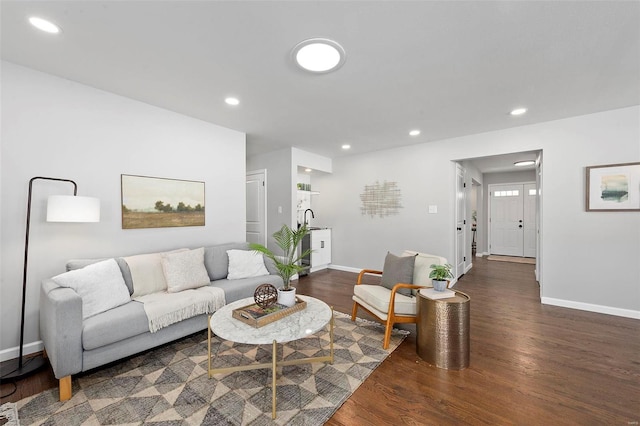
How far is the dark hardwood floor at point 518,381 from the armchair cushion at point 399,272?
54 centimetres

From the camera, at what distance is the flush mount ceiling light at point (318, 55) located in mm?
1948

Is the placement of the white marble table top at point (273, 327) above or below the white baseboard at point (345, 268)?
above

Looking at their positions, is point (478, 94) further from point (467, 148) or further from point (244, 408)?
point (244, 408)

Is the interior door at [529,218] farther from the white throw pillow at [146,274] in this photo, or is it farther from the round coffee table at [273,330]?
the white throw pillow at [146,274]

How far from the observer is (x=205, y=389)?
74.2 inches

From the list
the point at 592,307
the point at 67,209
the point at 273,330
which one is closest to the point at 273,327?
the point at 273,330

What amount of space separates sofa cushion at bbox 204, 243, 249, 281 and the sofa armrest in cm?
134

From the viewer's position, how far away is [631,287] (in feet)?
10.4

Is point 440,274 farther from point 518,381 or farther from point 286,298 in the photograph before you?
point 286,298

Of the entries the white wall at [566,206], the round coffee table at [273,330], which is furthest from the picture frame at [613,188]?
the round coffee table at [273,330]

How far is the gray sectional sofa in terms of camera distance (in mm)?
1792

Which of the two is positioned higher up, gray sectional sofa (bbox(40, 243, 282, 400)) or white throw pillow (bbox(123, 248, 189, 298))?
white throw pillow (bbox(123, 248, 189, 298))

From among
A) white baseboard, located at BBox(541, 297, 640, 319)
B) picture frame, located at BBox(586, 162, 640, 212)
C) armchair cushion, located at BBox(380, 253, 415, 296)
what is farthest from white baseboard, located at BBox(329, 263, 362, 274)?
picture frame, located at BBox(586, 162, 640, 212)

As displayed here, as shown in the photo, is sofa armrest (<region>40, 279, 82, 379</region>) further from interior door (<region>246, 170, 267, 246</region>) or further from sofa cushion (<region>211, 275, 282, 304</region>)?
interior door (<region>246, 170, 267, 246</region>)
